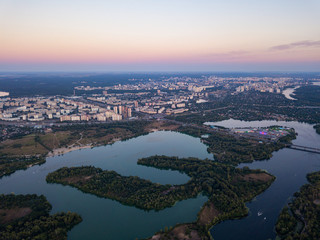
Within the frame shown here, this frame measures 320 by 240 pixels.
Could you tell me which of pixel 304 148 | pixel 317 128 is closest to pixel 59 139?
pixel 304 148

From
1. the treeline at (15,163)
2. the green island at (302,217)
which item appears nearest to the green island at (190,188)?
the green island at (302,217)

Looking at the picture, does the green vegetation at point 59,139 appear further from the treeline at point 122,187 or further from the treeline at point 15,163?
the treeline at point 122,187

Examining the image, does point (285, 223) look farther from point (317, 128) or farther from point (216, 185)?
point (317, 128)

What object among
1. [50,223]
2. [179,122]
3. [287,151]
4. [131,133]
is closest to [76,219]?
[50,223]

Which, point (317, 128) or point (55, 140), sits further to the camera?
point (317, 128)

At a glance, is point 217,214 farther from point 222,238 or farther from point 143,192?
point 143,192
